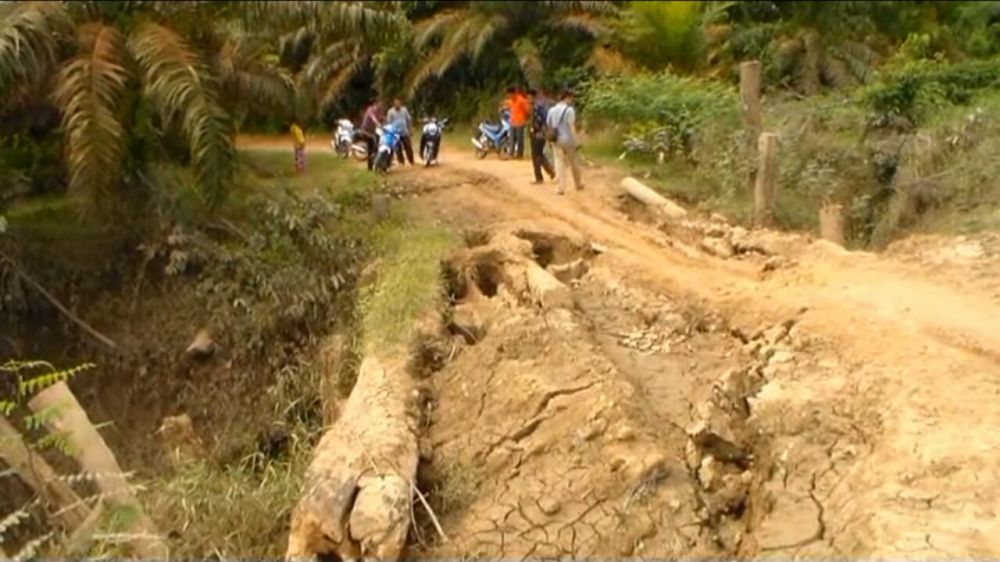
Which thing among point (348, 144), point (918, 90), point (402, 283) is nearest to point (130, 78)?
point (402, 283)

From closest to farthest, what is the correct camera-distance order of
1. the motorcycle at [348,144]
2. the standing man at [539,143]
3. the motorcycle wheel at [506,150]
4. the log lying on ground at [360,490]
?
the log lying on ground at [360,490]
the standing man at [539,143]
the motorcycle wheel at [506,150]
the motorcycle at [348,144]

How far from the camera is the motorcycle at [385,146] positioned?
15219 mm

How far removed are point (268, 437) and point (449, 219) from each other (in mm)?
3725

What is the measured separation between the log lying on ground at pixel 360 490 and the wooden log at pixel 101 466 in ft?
3.07

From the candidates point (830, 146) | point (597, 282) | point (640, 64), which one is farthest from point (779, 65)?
point (597, 282)

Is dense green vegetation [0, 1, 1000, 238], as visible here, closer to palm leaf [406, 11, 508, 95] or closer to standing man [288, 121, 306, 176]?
palm leaf [406, 11, 508, 95]

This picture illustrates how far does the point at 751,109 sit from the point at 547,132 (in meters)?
2.24

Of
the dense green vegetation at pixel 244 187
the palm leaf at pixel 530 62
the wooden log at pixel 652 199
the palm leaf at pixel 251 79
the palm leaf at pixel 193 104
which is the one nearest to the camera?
the dense green vegetation at pixel 244 187

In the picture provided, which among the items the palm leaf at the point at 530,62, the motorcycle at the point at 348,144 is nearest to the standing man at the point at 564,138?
the motorcycle at the point at 348,144

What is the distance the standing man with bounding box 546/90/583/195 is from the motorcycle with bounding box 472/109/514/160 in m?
3.20

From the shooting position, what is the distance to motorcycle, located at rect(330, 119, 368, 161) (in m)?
17.2

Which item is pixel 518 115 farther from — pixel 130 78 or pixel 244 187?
pixel 130 78

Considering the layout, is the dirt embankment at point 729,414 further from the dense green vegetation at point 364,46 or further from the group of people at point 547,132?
the dense green vegetation at point 364,46

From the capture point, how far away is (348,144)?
17516 mm
